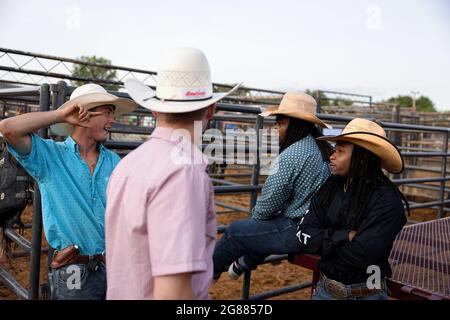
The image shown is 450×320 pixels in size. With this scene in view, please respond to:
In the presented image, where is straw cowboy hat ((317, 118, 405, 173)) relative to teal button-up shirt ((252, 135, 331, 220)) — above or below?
above

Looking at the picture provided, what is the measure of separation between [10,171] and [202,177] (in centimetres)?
132

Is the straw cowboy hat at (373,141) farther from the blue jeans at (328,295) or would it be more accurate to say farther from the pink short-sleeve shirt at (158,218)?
the pink short-sleeve shirt at (158,218)

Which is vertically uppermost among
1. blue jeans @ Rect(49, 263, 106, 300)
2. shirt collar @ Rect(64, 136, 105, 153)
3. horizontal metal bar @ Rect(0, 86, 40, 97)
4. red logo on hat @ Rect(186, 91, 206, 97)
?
horizontal metal bar @ Rect(0, 86, 40, 97)

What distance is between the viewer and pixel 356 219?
2053mm

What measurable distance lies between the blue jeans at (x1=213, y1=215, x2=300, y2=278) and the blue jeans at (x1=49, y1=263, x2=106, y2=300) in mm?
901

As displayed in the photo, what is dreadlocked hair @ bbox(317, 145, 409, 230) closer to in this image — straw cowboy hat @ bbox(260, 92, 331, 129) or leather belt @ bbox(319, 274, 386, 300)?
leather belt @ bbox(319, 274, 386, 300)

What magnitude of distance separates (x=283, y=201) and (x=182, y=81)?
4.52 ft

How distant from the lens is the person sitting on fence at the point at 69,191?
1817 millimetres

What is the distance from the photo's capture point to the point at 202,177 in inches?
46.0

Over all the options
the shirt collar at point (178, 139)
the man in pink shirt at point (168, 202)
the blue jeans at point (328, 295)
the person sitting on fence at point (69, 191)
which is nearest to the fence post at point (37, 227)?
the person sitting on fence at point (69, 191)

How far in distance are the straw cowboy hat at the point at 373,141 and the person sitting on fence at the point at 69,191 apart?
48.8 inches

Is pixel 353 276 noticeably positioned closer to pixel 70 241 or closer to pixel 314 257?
pixel 314 257

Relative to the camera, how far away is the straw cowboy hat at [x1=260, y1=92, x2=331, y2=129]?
261 centimetres

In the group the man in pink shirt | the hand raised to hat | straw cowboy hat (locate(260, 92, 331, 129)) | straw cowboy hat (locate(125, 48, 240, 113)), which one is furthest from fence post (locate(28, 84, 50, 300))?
straw cowboy hat (locate(260, 92, 331, 129))
